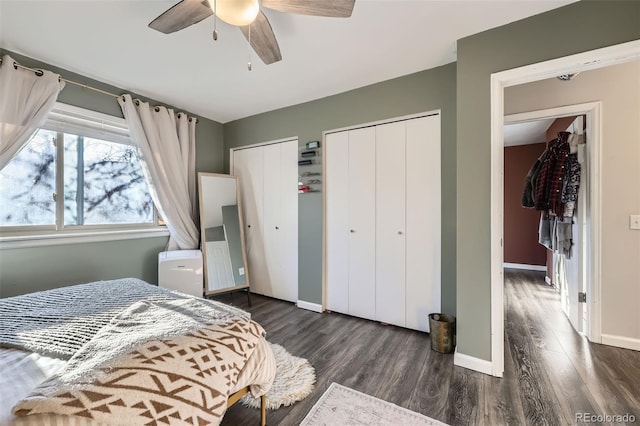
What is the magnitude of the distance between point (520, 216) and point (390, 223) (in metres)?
4.26

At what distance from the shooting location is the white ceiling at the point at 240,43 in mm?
1615

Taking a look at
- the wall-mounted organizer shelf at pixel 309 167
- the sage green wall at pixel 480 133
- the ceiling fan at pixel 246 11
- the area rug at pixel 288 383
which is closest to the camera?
the ceiling fan at pixel 246 11

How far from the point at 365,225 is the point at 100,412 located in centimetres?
231

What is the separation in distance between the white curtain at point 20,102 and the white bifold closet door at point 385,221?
2549mm

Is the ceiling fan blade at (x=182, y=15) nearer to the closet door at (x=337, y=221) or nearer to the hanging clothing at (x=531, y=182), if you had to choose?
the closet door at (x=337, y=221)

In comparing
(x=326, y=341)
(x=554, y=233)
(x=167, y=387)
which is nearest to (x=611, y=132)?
(x=554, y=233)

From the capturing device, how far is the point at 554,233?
2762 mm

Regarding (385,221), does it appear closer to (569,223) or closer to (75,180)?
(569,223)

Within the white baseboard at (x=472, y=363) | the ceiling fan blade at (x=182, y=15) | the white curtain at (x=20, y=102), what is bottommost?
the white baseboard at (x=472, y=363)

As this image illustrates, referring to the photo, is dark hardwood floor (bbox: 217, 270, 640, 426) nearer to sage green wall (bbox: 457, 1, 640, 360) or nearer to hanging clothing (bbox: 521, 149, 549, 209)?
sage green wall (bbox: 457, 1, 640, 360)

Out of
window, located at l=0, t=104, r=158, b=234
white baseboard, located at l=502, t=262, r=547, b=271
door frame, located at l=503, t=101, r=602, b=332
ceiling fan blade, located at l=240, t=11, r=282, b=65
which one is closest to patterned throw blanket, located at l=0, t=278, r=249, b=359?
window, located at l=0, t=104, r=158, b=234

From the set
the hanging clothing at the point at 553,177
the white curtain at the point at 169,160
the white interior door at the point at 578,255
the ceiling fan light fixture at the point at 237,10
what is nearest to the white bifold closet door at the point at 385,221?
the hanging clothing at the point at 553,177

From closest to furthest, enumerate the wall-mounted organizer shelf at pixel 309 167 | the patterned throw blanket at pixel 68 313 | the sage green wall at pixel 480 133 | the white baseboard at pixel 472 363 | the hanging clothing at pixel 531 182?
the patterned throw blanket at pixel 68 313, the sage green wall at pixel 480 133, the white baseboard at pixel 472 363, the hanging clothing at pixel 531 182, the wall-mounted organizer shelf at pixel 309 167

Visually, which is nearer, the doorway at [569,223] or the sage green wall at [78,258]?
the sage green wall at [78,258]
